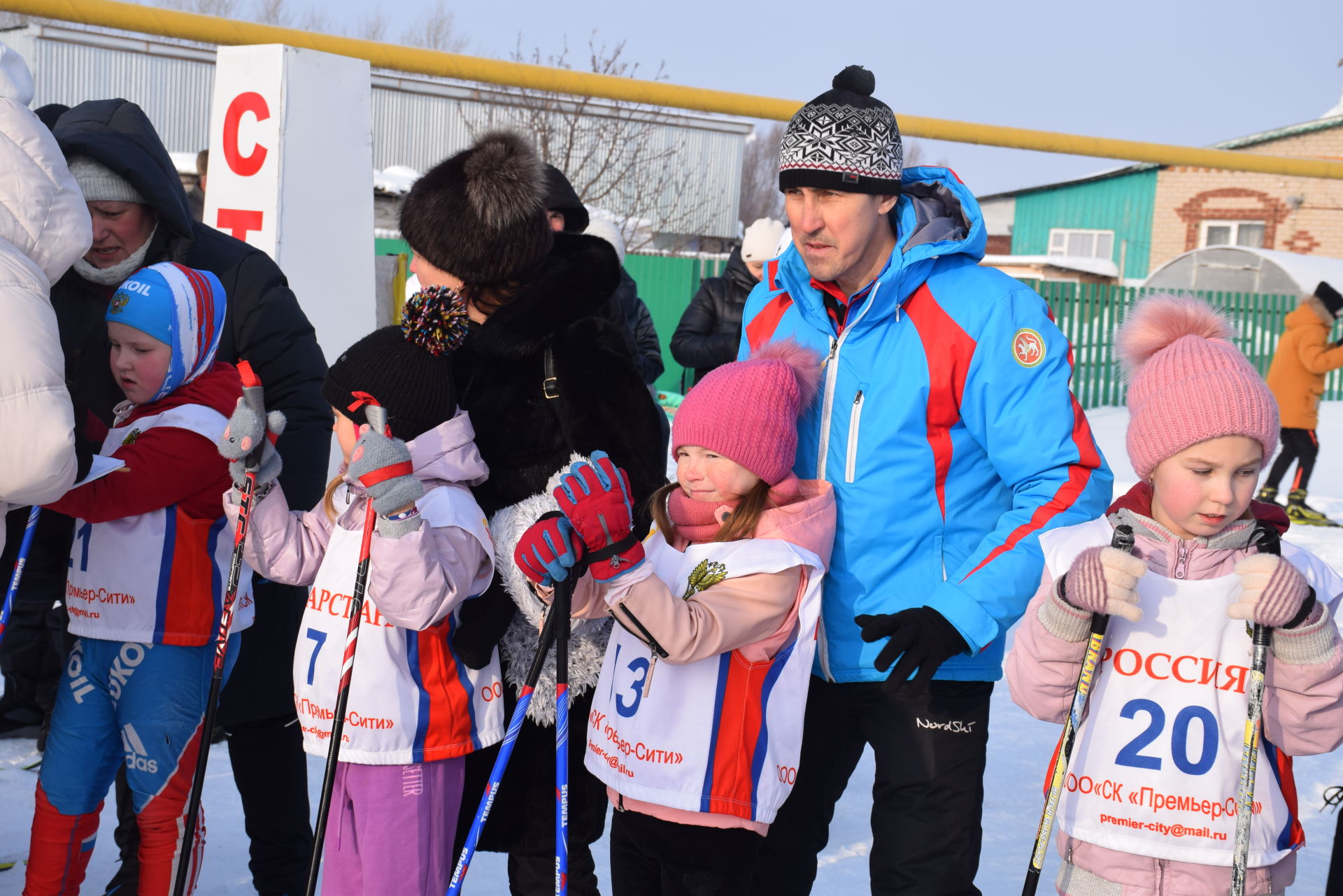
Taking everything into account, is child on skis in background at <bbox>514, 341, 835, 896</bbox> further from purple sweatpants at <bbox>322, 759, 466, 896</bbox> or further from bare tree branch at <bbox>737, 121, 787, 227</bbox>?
bare tree branch at <bbox>737, 121, 787, 227</bbox>

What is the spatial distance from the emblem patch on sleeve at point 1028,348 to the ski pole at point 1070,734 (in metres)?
0.37

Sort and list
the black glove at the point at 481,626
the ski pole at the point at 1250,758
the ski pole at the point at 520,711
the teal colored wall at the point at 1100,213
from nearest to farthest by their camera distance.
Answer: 1. the ski pole at the point at 1250,758
2. the ski pole at the point at 520,711
3. the black glove at the point at 481,626
4. the teal colored wall at the point at 1100,213

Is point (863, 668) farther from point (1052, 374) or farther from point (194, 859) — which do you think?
point (194, 859)

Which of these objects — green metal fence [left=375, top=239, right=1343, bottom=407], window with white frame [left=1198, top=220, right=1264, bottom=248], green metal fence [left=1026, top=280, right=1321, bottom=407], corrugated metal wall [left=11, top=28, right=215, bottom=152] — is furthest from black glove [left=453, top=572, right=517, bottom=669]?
window with white frame [left=1198, top=220, right=1264, bottom=248]

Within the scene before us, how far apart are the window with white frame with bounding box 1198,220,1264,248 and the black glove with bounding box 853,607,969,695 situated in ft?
87.5

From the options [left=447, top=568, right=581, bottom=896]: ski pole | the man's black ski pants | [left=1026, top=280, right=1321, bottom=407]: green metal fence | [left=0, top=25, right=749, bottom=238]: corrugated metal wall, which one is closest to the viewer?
[left=447, top=568, right=581, bottom=896]: ski pole

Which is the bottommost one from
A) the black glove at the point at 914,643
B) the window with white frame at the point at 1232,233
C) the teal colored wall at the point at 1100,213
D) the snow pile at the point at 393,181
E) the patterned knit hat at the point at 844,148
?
the black glove at the point at 914,643

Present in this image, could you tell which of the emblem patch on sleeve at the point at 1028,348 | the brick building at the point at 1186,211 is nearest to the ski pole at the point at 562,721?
the emblem patch on sleeve at the point at 1028,348

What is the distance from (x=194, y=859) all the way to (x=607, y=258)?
5.54 feet

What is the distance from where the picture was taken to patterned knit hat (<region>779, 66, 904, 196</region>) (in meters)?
2.38

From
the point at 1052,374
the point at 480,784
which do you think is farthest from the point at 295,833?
the point at 1052,374

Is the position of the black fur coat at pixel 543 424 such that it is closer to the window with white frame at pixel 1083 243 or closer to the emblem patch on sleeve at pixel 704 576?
the emblem patch on sleeve at pixel 704 576

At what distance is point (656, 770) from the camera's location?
234cm

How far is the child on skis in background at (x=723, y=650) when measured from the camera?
2.32 meters
